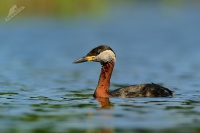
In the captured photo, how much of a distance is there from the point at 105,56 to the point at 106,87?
752 millimetres

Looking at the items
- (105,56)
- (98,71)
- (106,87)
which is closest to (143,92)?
(106,87)

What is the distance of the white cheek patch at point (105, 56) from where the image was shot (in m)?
17.5

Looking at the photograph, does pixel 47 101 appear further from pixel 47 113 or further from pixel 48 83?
pixel 48 83

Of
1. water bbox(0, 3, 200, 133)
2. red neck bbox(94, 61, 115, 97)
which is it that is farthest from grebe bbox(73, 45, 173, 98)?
water bbox(0, 3, 200, 133)

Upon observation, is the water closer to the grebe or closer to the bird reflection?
the bird reflection

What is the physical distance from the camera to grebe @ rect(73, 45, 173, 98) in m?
17.2

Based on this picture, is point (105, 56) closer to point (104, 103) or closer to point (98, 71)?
point (104, 103)

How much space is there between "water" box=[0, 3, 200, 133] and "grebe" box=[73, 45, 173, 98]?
0.35 m

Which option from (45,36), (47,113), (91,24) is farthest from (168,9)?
(47,113)

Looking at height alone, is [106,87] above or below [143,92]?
above

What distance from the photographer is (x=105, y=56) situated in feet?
57.9

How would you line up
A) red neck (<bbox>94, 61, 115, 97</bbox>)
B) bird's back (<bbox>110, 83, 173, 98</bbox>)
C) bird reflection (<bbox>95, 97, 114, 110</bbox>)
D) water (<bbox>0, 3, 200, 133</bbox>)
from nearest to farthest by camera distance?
water (<bbox>0, 3, 200, 133</bbox>) < bird reflection (<bbox>95, 97, 114, 110</bbox>) < bird's back (<bbox>110, 83, 173, 98</bbox>) < red neck (<bbox>94, 61, 115, 97</bbox>)

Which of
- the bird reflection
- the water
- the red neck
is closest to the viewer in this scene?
the water

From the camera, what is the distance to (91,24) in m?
42.8
